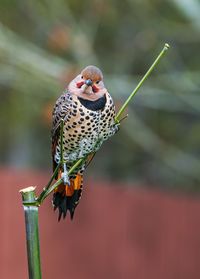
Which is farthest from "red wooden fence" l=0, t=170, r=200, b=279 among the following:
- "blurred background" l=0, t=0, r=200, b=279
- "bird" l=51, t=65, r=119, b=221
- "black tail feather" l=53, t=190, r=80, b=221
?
"black tail feather" l=53, t=190, r=80, b=221

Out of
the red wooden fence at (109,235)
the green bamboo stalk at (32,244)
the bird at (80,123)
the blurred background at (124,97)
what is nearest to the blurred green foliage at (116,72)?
the blurred background at (124,97)

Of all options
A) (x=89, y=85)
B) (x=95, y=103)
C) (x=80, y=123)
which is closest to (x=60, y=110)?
(x=80, y=123)

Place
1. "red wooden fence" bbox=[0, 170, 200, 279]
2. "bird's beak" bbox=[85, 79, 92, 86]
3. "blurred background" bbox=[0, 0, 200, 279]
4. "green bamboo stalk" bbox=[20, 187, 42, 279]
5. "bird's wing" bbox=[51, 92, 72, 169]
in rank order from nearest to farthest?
"green bamboo stalk" bbox=[20, 187, 42, 279] < "bird's beak" bbox=[85, 79, 92, 86] < "bird's wing" bbox=[51, 92, 72, 169] < "red wooden fence" bbox=[0, 170, 200, 279] < "blurred background" bbox=[0, 0, 200, 279]

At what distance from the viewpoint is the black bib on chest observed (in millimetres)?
1881

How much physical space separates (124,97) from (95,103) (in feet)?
23.1

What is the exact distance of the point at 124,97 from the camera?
8.93 meters

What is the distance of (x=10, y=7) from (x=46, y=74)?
1815mm

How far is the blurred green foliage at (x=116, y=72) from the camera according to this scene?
325 inches

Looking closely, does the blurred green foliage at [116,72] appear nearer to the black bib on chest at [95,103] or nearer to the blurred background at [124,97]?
the blurred background at [124,97]

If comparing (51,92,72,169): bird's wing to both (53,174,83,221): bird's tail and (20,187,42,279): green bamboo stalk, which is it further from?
(20,187,42,279): green bamboo stalk

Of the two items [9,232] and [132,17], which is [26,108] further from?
[9,232]

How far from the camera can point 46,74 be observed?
317 inches

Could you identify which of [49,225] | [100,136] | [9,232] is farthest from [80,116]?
[49,225]

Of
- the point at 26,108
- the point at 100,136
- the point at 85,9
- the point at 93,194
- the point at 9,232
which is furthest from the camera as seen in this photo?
the point at 26,108
